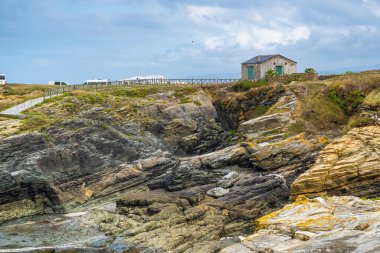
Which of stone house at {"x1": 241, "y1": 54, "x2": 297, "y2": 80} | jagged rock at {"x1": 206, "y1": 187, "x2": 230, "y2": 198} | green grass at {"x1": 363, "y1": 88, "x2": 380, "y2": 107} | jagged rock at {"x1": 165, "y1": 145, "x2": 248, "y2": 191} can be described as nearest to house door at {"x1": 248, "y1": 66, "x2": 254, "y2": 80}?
stone house at {"x1": 241, "y1": 54, "x2": 297, "y2": 80}

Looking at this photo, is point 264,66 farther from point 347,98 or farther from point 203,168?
point 203,168

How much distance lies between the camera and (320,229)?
988 inches

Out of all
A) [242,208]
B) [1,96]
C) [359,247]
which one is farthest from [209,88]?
[359,247]

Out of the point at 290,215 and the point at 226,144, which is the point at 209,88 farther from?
the point at 290,215

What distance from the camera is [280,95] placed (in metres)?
54.6

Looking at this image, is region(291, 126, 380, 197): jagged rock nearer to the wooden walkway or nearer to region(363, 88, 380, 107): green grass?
region(363, 88, 380, 107): green grass

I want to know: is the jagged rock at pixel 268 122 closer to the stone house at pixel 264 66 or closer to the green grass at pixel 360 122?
the green grass at pixel 360 122

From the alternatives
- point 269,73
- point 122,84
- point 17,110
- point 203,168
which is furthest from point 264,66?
point 17,110

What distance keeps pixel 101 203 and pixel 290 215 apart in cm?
2156

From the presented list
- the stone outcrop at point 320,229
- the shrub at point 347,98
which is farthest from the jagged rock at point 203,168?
the shrub at point 347,98

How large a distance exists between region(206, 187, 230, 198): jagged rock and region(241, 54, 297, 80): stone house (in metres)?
38.0

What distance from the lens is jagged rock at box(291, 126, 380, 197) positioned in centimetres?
3600

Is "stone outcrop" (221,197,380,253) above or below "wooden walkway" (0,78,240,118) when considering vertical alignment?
below

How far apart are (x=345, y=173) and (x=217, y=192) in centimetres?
1033
